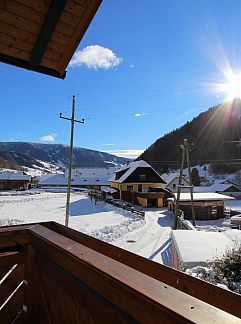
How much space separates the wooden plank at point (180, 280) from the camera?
1.12 meters

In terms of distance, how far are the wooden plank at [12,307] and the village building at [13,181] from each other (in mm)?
64921

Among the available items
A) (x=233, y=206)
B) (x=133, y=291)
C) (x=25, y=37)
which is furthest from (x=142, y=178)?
(x=133, y=291)

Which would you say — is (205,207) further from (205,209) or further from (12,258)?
(12,258)

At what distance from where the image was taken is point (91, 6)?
97.6 inches

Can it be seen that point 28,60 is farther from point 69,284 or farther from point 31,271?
point 69,284

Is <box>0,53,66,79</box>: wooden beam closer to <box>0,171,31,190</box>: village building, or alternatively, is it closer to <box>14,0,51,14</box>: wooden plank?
<box>14,0,51,14</box>: wooden plank

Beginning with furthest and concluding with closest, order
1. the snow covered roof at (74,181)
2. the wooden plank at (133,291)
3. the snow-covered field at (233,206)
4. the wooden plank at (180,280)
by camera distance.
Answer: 1. the snow covered roof at (74,181)
2. the snow-covered field at (233,206)
3. the wooden plank at (180,280)
4. the wooden plank at (133,291)

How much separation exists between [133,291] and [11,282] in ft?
4.83

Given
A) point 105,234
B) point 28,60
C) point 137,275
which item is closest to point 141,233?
point 105,234

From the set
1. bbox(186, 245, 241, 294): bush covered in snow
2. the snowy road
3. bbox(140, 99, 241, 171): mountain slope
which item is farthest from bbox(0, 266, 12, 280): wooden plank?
bbox(140, 99, 241, 171): mountain slope

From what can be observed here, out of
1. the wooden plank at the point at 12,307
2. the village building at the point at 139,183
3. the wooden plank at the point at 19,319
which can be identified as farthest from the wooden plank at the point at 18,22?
the village building at the point at 139,183

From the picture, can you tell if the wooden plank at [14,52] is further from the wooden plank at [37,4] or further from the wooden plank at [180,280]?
the wooden plank at [180,280]

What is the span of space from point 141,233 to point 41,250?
1688 centimetres

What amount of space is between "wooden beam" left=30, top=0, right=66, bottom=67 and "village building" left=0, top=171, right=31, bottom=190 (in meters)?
64.3
